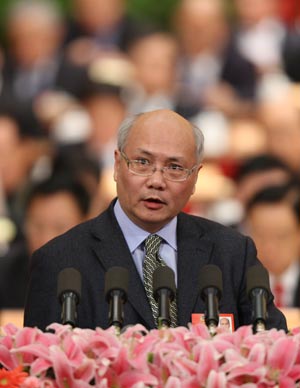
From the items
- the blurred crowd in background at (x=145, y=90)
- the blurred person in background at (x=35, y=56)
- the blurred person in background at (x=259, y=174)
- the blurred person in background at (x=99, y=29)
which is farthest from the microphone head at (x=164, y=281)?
the blurred person in background at (x=99, y=29)

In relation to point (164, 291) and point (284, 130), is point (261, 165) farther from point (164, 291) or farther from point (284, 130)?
point (164, 291)

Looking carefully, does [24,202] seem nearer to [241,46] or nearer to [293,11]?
[241,46]

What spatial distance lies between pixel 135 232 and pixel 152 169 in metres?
0.22

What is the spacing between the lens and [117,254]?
405 cm

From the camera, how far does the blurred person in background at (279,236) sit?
22.6 feet

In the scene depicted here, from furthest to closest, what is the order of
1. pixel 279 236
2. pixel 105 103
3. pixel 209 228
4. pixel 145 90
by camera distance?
pixel 145 90 < pixel 105 103 < pixel 279 236 < pixel 209 228

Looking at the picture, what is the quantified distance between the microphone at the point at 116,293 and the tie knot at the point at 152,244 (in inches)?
19.4

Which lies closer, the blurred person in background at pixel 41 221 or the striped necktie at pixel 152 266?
the striped necktie at pixel 152 266

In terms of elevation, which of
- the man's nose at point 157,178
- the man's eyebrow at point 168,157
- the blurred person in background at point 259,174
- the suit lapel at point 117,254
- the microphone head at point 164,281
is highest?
the blurred person in background at point 259,174

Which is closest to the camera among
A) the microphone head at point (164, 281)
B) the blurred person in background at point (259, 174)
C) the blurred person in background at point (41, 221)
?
the microphone head at point (164, 281)

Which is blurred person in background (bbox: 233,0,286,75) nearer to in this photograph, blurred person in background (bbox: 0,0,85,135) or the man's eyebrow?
blurred person in background (bbox: 0,0,85,135)

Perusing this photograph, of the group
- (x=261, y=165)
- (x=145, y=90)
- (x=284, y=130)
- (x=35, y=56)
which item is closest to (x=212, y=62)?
(x=145, y=90)

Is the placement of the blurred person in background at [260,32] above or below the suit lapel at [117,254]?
above

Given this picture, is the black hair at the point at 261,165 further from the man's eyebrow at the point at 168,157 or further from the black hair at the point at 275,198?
the man's eyebrow at the point at 168,157
